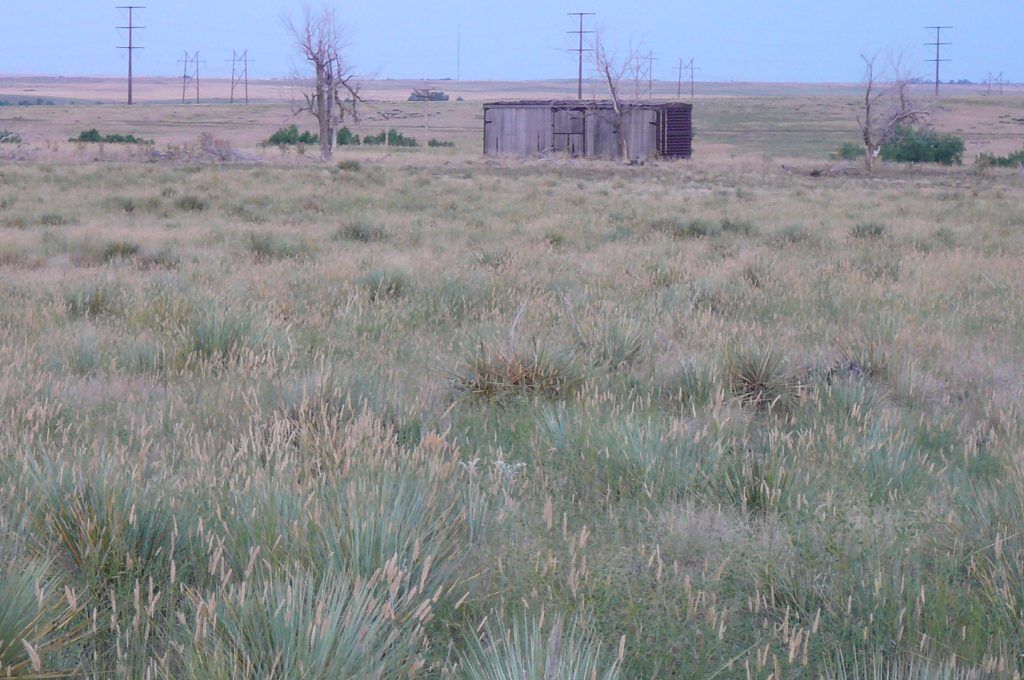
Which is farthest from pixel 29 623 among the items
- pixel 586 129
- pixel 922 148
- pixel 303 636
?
pixel 922 148

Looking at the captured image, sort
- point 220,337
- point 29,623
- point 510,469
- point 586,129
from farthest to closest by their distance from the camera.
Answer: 1. point 586,129
2. point 220,337
3. point 510,469
4. point 29,623

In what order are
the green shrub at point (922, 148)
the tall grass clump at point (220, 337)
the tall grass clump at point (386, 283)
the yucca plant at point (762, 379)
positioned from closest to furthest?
the yucca plant at point (762, 379) < the tall grass clump at point (220, 337) < the tall grass clump at point (386, 283) < the green shrub at point (922, 148)

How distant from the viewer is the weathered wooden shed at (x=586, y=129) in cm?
4834

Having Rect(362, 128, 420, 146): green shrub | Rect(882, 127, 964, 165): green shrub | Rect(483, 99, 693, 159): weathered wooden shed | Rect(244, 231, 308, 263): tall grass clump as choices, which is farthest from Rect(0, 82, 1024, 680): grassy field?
Rect(362, 128, 420, 146): green shrub

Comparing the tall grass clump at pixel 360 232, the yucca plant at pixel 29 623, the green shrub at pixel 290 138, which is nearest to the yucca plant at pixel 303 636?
the yucca plant at pixel 29 623

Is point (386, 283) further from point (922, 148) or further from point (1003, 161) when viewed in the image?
point (922, 148)

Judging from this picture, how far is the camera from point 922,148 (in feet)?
155

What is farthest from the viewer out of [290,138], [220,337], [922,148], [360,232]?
[290,138]

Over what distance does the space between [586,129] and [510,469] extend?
153ft

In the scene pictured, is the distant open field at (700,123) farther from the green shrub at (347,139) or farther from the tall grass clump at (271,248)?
the tall grass clump at (271,248)

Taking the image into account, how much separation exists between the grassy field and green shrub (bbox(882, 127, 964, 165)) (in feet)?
130

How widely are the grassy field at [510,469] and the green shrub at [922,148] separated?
130 feet

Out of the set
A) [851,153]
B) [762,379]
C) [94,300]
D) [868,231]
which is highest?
[851,153]

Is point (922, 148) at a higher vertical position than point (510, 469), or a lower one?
higher
